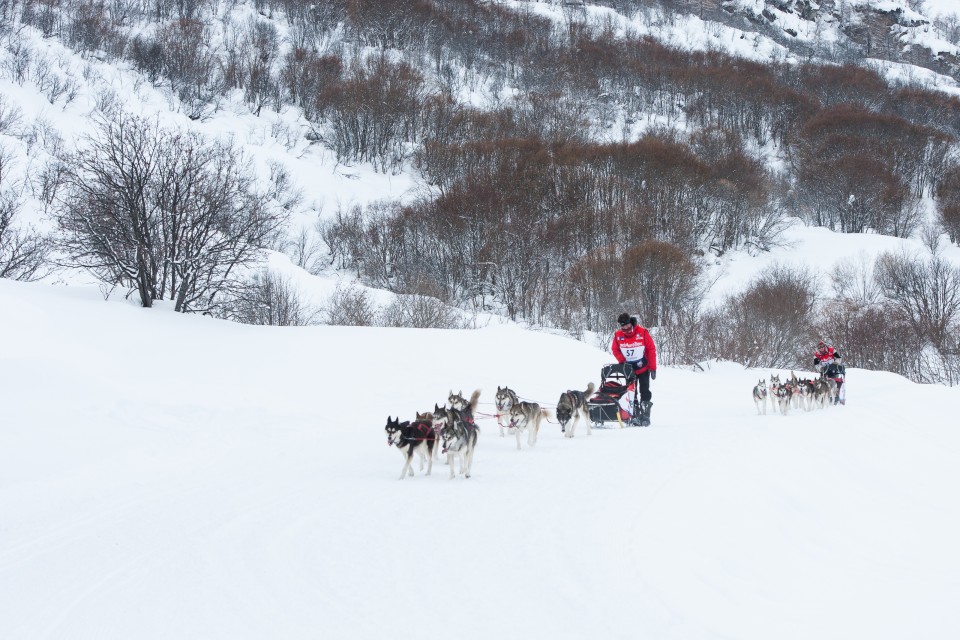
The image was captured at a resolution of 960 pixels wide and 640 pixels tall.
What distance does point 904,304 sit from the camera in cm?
3709

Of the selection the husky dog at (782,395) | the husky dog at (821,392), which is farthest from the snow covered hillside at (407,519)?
the husky dog at (821,392)

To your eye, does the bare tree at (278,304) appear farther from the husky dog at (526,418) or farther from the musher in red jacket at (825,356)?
the musher in red jacket at (825,356)

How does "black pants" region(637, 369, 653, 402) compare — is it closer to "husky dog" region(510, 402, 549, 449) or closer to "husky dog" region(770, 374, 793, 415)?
"husky dog" region(510, 402, 549, 449)

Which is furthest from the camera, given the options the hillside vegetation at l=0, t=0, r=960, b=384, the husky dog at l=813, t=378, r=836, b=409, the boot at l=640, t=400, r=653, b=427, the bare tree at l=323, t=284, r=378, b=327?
the bare tree at l=323, t=284, r=378, b=327

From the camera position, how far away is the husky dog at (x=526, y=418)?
27.3 ft

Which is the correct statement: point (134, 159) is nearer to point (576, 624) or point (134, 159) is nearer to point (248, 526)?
point (248, 526)

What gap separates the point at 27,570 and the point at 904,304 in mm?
44620

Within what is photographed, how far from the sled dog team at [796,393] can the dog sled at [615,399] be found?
4312 millimetres

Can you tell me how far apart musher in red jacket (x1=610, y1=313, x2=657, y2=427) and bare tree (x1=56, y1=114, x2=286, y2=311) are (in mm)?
11099

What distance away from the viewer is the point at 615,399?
407 inches

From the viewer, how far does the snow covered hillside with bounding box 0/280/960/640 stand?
3.35m

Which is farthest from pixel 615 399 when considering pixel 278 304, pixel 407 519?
pixel 278 304

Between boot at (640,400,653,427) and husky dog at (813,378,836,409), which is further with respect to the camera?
husky dog at (813,378,836,409)

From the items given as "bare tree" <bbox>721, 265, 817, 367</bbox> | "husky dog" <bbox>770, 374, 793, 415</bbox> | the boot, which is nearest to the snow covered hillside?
the boot
